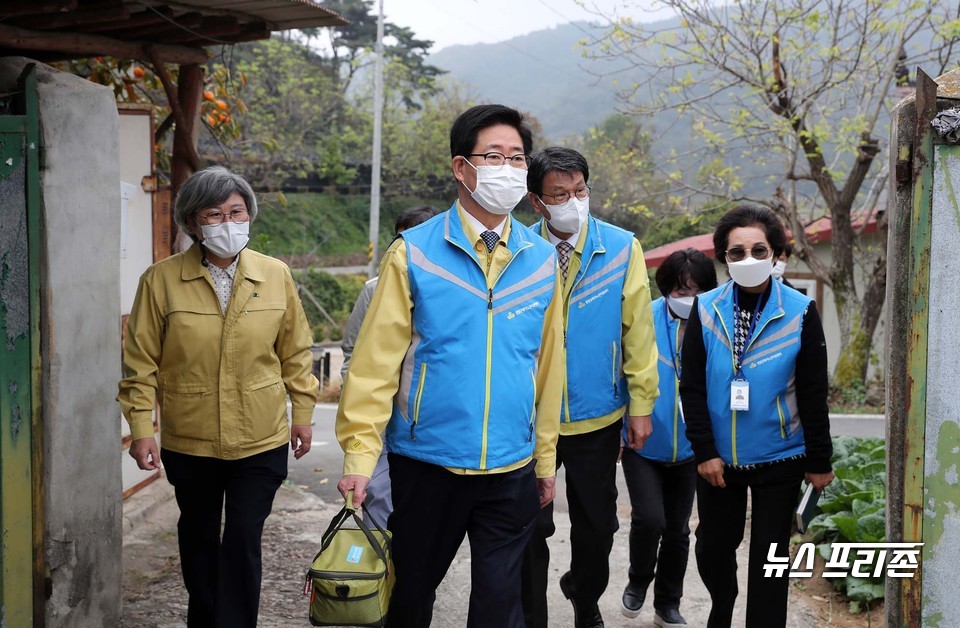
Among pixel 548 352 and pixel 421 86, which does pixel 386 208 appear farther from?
pixel 548 352

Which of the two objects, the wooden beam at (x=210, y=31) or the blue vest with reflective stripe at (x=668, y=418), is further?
the wooden beam at (x=210, y=31)

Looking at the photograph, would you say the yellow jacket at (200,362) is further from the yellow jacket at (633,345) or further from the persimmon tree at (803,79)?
the persimmon tree at (803,79)

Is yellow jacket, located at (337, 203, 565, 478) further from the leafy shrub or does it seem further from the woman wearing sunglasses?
the leafy shrub

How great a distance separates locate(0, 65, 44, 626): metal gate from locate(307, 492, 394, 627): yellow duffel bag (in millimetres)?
1509

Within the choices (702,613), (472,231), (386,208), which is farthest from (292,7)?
(386,208)

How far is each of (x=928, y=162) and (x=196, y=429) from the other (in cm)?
300

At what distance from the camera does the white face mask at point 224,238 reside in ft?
14.3

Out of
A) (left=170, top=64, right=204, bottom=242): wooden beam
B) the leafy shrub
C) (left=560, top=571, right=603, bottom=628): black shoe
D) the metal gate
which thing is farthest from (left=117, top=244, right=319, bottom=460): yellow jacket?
the leafy shrub

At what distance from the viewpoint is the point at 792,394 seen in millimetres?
4305

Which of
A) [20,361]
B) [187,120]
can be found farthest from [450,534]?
[187,120]

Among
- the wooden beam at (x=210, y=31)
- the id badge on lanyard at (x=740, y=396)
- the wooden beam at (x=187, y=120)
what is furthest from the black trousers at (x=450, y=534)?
the wooden beam at (x=187, y=120)

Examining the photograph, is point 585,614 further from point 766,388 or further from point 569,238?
point 569,238

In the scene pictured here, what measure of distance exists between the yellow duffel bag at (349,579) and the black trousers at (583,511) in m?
1.27

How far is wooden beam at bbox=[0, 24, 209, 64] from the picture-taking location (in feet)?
18.6
